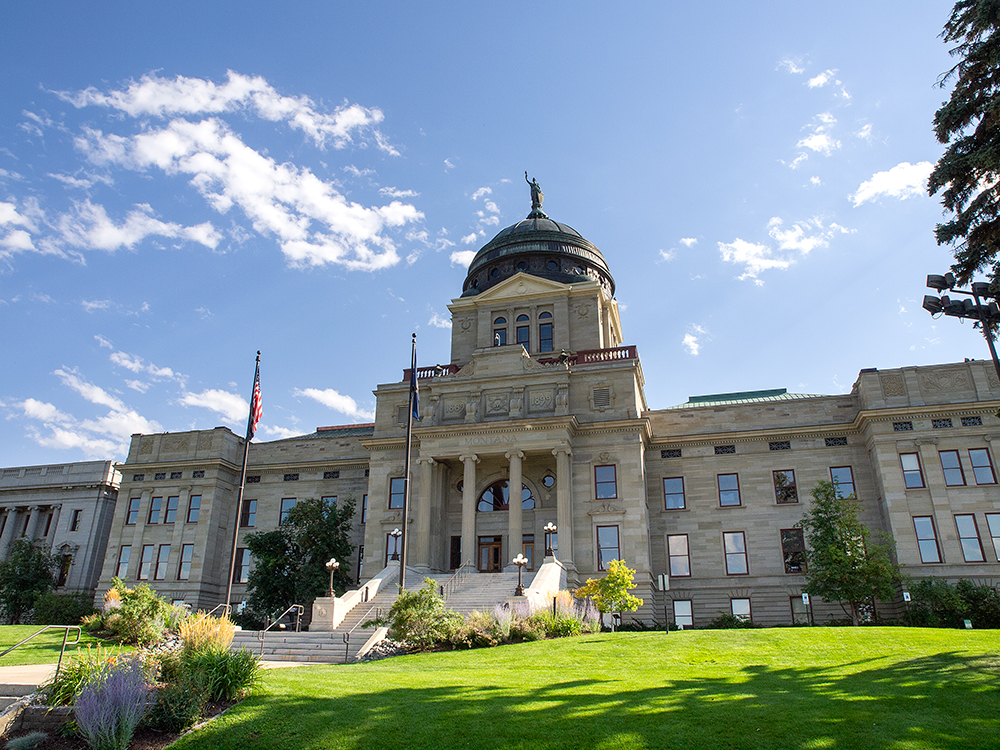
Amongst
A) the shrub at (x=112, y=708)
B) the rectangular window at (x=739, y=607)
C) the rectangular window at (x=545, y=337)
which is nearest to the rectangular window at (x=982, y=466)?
the rectangular window at (x=739, y=607)

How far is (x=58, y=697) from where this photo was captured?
42.3 feet

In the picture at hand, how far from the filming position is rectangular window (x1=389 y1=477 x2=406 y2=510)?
40.5m

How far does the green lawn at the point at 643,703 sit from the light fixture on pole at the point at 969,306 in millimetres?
7080

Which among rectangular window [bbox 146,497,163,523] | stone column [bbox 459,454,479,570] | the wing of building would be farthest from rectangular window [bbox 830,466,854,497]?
rectangular window [bbox 146,497,163,523]

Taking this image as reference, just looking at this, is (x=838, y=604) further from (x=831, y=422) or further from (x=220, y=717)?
(x=220, y=717)

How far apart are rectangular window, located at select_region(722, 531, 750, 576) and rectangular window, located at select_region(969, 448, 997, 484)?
36.7ft

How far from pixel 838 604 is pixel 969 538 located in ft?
21.7

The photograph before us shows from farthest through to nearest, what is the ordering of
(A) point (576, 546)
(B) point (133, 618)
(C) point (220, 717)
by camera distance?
(A) point (576, 546), (B) point (133, 618), (C) point (220, 717)

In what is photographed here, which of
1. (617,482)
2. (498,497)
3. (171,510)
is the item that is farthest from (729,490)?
(171,510)

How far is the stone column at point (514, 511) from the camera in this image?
3544 centimetres

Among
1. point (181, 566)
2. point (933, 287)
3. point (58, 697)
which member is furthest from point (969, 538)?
point (181, 566)

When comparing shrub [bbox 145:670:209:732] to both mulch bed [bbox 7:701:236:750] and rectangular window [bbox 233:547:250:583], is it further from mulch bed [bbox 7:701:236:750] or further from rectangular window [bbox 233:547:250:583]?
rectangular window [bbox 233:547:250:583]

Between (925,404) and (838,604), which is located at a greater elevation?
(925,404)

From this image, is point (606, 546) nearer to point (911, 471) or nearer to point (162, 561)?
point (911, 471)
